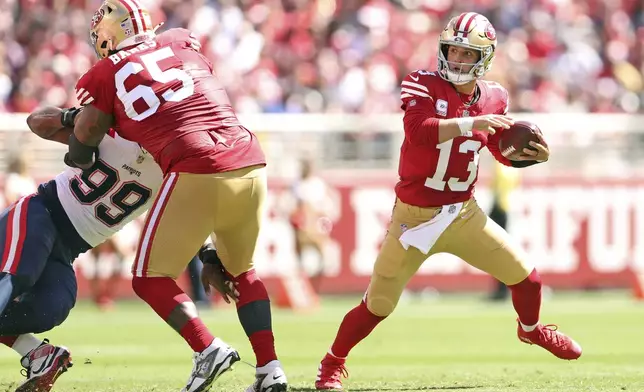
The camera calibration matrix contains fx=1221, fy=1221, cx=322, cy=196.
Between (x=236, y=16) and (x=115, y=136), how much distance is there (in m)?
11.4

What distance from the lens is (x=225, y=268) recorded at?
629 centimetres

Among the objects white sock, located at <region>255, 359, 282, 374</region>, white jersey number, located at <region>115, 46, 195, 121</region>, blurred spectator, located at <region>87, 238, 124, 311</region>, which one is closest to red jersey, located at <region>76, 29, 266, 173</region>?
white jersey number, located at <region>115, 46, 195, 121</region>

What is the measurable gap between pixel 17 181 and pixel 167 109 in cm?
774

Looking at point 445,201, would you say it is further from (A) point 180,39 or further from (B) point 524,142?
(A) point 180,39

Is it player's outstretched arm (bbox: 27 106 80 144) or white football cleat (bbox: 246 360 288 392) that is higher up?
player's outstretched arm (bbox: 27 106 80 144)

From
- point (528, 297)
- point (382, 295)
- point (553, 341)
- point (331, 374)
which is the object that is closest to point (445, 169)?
point (382, 295)

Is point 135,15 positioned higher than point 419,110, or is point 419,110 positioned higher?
point 135,15

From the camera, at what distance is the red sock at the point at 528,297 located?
6.96 meters

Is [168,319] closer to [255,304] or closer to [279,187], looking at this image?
[255,304]

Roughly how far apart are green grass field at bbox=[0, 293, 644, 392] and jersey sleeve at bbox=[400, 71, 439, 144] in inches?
55.3

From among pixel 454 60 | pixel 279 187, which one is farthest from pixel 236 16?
pixel 454 60

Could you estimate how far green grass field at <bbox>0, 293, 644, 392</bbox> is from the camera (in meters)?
7.10

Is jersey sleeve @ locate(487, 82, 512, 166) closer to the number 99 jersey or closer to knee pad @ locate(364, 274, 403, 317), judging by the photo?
knee pad @ locate(364, 274, 403, 317)

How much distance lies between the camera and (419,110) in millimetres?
6625
